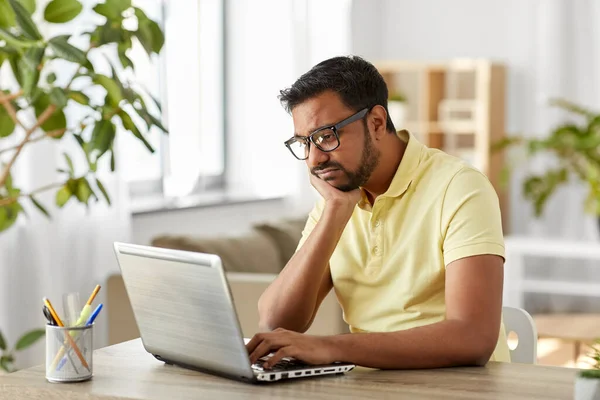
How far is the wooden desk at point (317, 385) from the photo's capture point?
1539 mm

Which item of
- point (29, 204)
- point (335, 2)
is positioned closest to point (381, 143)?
point (29, 204)

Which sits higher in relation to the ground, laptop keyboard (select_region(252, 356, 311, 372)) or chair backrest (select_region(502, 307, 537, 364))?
laptop keyboard (select_region(252, 356, 311, 372))

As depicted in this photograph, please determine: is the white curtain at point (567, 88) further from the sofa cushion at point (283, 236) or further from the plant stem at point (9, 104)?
the plant stem at point (9, 104)

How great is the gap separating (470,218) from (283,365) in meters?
0.48

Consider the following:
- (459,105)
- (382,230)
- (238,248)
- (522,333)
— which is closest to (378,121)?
(382,230)

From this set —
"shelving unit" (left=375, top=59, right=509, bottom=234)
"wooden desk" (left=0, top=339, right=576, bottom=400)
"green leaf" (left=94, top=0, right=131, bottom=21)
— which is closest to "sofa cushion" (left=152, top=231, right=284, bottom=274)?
"green leaf" (left=94, top=0, right=131, bottom=21)

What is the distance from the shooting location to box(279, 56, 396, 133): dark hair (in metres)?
1.98

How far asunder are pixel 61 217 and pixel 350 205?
199 cm

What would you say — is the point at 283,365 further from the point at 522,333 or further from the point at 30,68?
the point at 30,68

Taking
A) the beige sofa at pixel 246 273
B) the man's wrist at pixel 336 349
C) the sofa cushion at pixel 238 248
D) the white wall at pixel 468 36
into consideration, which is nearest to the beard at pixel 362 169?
the man's wrist at pixel 336 349

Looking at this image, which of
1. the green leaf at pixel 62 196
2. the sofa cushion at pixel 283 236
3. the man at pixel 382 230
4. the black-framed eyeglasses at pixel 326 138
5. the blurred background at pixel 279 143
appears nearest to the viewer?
the man at pixel 382 230

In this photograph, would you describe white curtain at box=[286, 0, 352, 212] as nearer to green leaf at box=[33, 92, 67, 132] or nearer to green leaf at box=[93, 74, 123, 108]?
green leaf at box=[33, 92, 67, 132]

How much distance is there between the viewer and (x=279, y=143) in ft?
18.2

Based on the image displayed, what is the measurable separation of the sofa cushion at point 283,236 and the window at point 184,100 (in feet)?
2.31
